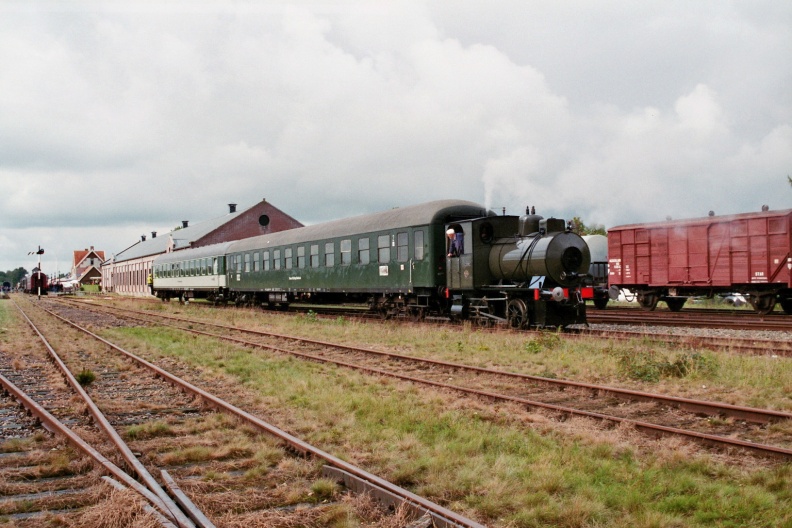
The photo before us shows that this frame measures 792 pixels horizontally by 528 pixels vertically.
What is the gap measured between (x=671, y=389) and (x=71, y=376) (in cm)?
931

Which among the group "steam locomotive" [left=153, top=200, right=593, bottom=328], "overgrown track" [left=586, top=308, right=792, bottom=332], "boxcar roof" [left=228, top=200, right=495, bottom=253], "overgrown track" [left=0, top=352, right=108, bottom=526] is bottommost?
"overgrown track" [left=0, top=352, right=108, bottom=526]

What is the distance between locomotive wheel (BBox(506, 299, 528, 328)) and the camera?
15.5m

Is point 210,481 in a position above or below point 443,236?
below

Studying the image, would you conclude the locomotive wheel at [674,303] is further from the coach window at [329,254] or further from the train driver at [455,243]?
the coach window at [329,254]

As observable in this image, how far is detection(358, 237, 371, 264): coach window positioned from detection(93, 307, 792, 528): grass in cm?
867

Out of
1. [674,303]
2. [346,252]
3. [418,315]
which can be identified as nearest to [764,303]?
[674,303]

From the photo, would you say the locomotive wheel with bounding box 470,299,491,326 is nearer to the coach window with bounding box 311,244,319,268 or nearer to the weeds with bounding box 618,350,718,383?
the weeds with bounding box 618,350,718,383

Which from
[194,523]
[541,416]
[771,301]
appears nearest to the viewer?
[194,523]

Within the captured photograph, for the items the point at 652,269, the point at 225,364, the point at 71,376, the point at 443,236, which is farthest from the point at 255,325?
the point at 652,269

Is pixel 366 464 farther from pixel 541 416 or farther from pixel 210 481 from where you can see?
pixel 541 416

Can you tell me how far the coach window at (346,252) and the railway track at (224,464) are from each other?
1200 centimetres

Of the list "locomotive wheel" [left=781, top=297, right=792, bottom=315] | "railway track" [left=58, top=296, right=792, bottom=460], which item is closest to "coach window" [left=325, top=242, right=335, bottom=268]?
"railway track" [left=58, top=296, right=792, bottom=460]

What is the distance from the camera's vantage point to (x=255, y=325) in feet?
68.9

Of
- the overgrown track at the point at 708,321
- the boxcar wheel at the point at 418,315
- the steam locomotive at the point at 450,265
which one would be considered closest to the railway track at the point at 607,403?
the steam locomotive at the point at 450,265
